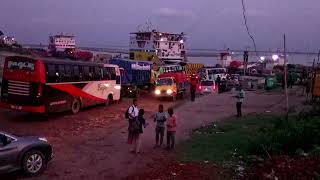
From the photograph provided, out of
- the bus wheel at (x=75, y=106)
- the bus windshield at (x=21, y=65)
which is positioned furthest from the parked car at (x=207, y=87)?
the bus windshield at (x=21, y=65)

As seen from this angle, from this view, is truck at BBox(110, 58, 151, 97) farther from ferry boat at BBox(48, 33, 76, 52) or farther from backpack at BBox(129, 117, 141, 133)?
ferry boat at BBox(48, 33, 76, 52)

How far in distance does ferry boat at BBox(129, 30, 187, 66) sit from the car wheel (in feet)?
167

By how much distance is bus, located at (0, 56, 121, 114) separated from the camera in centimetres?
2352

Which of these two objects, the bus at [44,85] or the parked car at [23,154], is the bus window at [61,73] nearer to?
the bus at [44,85]

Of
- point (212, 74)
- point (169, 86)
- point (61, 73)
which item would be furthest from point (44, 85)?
point (212, 74)

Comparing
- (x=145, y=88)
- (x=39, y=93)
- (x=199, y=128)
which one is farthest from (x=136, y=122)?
(x=145, y=88)

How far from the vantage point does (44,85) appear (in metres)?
23.7

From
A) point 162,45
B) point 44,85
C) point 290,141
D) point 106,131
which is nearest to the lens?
point 290,141

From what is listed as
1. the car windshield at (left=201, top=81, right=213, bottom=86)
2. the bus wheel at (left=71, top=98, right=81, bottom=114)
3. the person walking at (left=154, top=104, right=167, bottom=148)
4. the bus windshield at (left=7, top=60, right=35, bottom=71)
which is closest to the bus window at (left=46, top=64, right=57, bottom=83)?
the bus windshield at (left=7, top=60, right=35, bottom=71)

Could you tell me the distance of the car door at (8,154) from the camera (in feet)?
39.5

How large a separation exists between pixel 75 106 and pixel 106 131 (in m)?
5.76

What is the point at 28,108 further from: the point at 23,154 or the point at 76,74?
the point at 23,154

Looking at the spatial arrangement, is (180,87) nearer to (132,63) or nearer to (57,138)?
(132,63)

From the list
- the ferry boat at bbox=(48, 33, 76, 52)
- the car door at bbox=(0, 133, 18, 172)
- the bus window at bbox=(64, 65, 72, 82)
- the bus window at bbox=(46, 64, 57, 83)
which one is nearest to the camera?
the car door at bbox=(0, 133, 18, 172)
